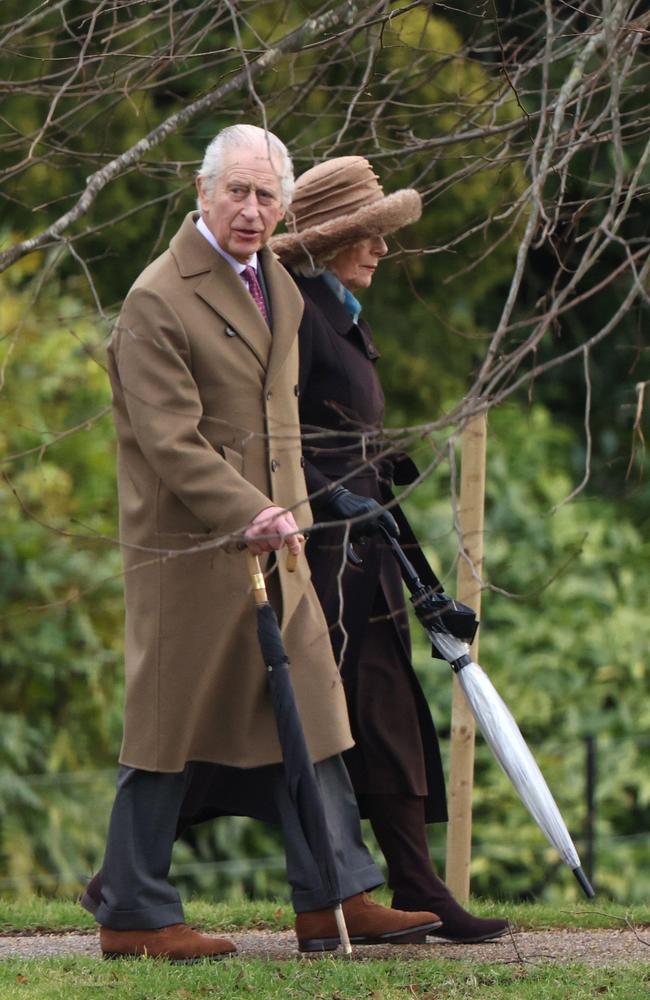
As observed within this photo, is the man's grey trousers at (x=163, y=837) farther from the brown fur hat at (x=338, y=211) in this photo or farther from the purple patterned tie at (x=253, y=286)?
the brown fur hat at (x=338, y=211)

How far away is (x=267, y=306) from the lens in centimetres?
489

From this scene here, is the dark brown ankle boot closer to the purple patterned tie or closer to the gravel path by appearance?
the gravel path

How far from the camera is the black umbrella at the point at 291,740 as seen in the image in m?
4.55

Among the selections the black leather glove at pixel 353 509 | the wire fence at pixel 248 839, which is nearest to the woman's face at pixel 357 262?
the black leather glove at pixel 353 509

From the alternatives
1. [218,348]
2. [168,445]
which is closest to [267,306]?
[218,348]

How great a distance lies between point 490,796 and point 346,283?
476cm

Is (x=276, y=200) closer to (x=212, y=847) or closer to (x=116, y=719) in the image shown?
(x=116, y=719)

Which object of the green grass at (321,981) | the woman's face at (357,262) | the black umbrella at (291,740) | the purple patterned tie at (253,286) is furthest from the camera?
the woman's face at (357,262)

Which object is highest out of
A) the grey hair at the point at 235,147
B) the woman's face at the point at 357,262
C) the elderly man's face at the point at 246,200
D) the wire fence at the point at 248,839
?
the grey hair at the point at 235,147

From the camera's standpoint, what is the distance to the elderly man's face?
15.6 feet

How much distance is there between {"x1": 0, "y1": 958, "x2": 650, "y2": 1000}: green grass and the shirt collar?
1687 millimetres

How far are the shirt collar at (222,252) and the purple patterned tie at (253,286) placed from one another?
0.01 m

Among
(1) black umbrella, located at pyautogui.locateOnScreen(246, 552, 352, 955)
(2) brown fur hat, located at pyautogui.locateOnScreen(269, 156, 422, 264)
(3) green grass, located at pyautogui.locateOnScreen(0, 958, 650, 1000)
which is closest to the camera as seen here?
(3) green grass, located at pyautogui.locateOnScreen(0, 958, 650, 1000)

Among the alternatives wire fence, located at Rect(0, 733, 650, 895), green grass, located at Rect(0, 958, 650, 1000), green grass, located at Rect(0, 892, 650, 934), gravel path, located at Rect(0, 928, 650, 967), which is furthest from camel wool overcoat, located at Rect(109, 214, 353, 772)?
wire fence, located at Rect(0, 733, 650, 895)
